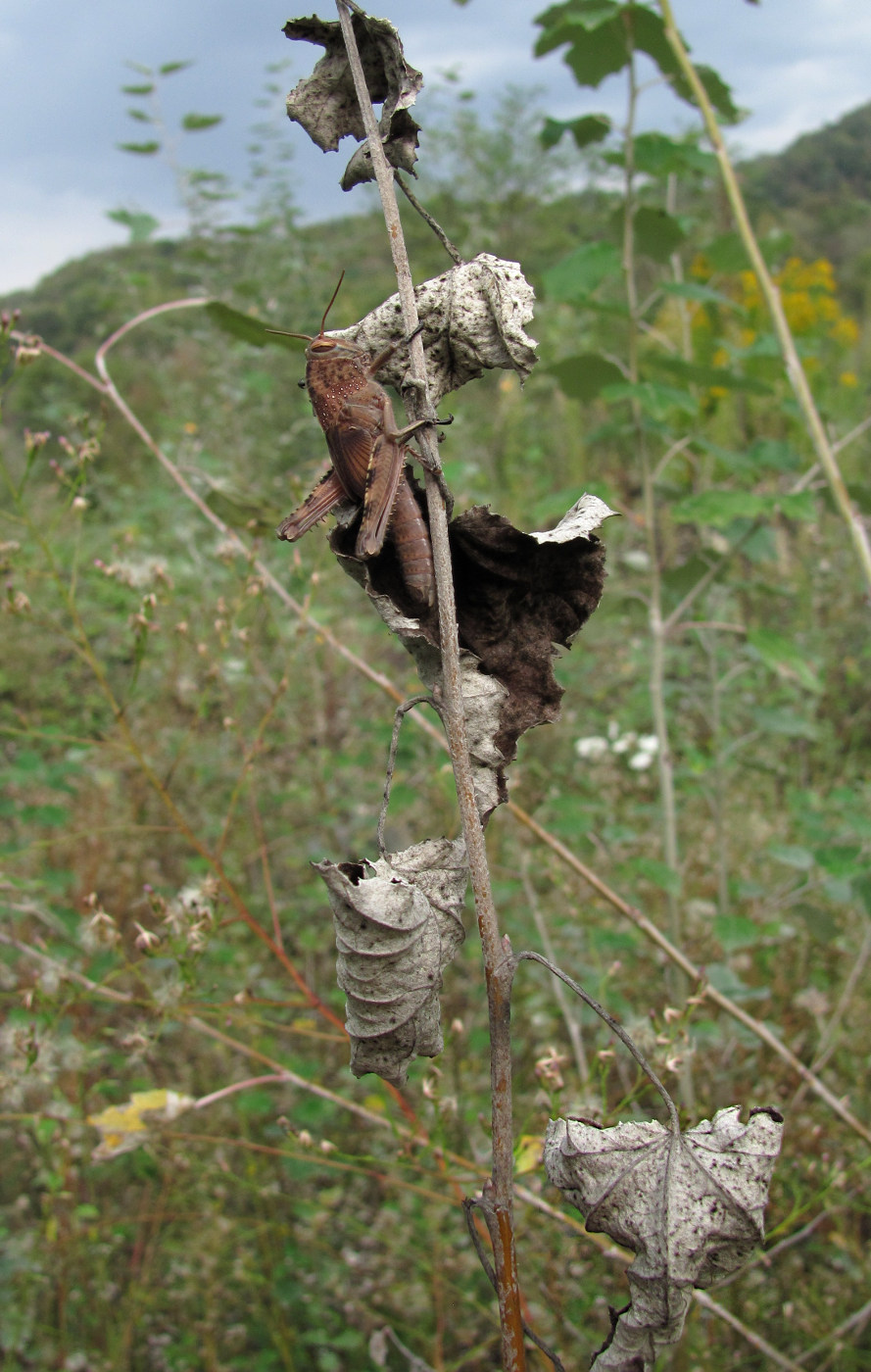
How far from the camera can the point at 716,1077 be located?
1.89 meters

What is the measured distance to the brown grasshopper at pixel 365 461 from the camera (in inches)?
24.0

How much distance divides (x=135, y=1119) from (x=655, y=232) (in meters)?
1.84

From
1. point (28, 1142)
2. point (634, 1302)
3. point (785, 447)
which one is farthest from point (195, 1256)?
point (785, 447)

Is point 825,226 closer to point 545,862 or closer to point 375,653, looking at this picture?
point 375,653

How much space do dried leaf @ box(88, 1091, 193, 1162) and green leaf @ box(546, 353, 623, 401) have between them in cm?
141

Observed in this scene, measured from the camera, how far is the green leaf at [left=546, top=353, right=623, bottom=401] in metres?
1.67

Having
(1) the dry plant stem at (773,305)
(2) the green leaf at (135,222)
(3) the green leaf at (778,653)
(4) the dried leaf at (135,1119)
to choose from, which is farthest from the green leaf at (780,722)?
(2) the green leaf at (135,222)

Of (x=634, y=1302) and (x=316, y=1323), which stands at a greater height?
(x=634, y=1302)

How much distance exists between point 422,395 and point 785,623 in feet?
17.0

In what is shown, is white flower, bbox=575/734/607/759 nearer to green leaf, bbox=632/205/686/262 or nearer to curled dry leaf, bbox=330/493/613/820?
green leaf, bbox=632/205/686/262

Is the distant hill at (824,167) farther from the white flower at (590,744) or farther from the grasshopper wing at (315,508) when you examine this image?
the grasshopper wing at (315,508)

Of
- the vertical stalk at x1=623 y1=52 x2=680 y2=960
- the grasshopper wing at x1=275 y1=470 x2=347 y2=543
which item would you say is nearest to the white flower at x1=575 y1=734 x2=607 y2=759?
the vertical stalk at x1=623 y1=52 x2=680 y2=960

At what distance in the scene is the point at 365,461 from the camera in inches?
25.6

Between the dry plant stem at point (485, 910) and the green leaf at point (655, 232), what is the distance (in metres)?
1.29
